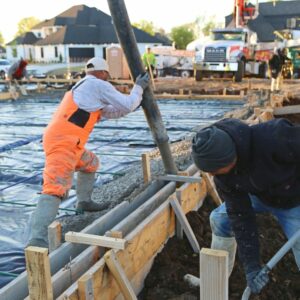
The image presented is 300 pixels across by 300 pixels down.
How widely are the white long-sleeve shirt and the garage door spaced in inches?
1909

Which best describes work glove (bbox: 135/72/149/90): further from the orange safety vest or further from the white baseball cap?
the orange safety vest

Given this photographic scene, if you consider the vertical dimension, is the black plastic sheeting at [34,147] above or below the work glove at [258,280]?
below

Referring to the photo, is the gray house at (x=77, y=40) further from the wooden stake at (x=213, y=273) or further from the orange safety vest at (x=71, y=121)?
the wooden stake at (x=213, y=273)

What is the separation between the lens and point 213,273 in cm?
197

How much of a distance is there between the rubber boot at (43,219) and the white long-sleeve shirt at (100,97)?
80 cm

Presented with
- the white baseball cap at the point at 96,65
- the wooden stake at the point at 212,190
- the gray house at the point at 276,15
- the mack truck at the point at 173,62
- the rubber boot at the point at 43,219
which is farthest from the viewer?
the gray house at the point at 276,15

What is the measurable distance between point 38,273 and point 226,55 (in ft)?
66.6

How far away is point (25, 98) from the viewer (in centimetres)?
1481

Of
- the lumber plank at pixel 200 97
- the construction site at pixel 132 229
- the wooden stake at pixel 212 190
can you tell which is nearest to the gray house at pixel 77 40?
the lumber plank at pixel 200 97

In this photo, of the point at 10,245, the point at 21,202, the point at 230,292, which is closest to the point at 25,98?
the point at 21,202

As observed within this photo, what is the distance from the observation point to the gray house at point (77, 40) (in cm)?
5125

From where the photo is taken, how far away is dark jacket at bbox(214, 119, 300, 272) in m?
2.29

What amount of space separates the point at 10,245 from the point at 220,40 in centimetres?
2053

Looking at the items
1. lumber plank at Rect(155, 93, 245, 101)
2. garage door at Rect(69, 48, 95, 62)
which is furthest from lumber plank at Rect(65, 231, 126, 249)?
garage door at Rect(69, 48, 95, 62)
